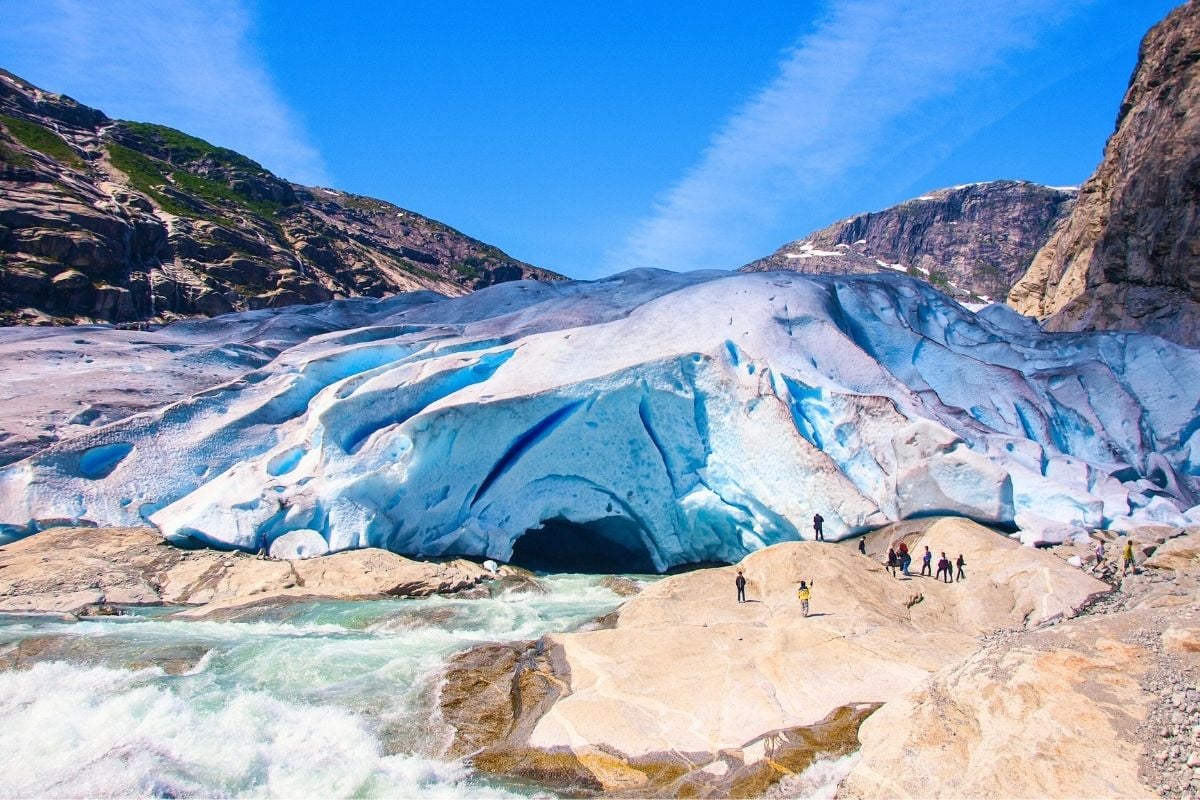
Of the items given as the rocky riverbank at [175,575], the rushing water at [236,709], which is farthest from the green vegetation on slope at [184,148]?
the rushing water at [236,709]

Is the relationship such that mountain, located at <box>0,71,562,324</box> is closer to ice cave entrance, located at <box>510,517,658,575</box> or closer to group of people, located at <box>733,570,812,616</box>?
ice cave entrance, located at <box>510,517,658,575</box>

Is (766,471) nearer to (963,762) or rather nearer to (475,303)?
(963,762)

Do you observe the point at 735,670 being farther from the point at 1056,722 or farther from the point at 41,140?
the point at 41,140

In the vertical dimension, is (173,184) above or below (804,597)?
above

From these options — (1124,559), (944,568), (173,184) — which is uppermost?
(173,184)

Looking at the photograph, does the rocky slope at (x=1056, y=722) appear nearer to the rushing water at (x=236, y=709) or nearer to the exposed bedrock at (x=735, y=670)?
the exposed bedrock at (x=735, y=670)

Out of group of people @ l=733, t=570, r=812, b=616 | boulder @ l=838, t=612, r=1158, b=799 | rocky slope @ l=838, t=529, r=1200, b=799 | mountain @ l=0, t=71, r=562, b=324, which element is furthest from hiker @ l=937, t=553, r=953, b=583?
mountain @ l=0, t=71, r=562, b=324

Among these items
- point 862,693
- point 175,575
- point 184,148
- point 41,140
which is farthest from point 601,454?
point 184,148
